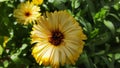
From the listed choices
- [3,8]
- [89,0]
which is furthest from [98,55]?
[3,8]

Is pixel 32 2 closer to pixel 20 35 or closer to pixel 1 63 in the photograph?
pixel 20 35

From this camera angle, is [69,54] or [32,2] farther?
[32,2]

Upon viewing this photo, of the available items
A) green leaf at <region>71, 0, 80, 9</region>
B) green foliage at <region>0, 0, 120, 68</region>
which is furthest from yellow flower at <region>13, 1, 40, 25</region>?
green leaf at <region>71, 0, 80, 9</region>

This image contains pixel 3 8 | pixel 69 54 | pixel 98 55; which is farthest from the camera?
pixel 3 8

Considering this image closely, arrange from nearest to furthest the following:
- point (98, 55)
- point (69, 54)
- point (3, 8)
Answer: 1. point (69, 54)
2. point (98, 55)
3. point (3, 8)

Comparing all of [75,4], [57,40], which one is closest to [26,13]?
[75,4]

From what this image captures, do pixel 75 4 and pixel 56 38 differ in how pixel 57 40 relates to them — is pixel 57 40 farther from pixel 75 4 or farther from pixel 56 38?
pixel 75 4

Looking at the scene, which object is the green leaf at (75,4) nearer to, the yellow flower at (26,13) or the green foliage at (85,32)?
the green foliage at (85,32)
